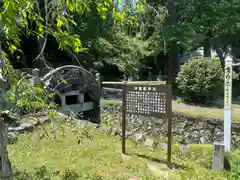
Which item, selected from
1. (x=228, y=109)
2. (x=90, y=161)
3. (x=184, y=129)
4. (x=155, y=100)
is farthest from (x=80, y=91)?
(x=155, y=100)

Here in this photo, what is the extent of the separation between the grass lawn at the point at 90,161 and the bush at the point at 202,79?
6201 mm

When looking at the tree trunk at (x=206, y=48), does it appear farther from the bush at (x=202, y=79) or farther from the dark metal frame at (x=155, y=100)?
the dark metal frame at (x=155, y=100)

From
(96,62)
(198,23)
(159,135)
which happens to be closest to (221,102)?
(198,23)

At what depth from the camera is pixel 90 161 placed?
5.23m

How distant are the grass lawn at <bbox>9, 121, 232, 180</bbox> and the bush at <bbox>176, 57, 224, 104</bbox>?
20.3 ft

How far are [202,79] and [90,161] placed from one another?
8194 mm

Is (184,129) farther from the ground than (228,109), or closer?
closer

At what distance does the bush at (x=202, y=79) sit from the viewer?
12117mm

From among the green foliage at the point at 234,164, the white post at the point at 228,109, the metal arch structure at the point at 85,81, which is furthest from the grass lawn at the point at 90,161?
the metal arch structure at the point at 85,81

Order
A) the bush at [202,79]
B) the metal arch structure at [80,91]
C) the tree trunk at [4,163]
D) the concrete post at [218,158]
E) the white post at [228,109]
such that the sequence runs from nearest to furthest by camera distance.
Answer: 1. the tree trunk at [4,163]
2. the concrete post at [218,158]
3. the white post at [228,109]
4. the metal arch structure at [80,91]
5. the bush at [202,79]

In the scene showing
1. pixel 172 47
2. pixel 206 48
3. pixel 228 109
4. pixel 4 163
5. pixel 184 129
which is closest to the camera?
pixel 4 163

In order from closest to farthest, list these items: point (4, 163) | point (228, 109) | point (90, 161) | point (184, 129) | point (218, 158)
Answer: point (4, 163) < point (90, 161) < point (218, 158) < point (228, 109) < point (184, 129)

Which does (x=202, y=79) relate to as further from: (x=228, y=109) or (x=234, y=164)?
(x=234, y=164)

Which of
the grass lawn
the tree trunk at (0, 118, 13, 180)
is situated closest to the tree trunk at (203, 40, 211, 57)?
the grass lawn
